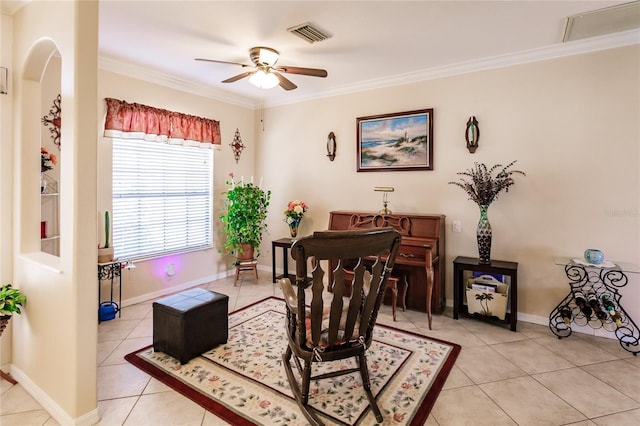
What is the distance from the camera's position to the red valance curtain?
3.46m

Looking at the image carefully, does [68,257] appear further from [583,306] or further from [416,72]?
[583,306]

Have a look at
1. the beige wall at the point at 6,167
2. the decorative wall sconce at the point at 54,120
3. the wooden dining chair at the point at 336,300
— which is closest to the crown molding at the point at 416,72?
the decorative wall sconce at the point at 54,120

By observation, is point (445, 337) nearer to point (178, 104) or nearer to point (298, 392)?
point (298, 392)

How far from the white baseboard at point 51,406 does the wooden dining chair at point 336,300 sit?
3.73ft

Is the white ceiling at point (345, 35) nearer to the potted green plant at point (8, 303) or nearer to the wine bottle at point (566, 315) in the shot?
the potted green plant at point (8, 303)

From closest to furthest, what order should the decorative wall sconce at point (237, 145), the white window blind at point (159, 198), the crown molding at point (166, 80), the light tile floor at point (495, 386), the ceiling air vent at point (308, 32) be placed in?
the light tile floor at point (495, 386)
the ceiling air vent at point (308, 32)
the crown molding at point (166, 80)
the white window blind at point (159, 198)
the decorative wall sconce at point (237, 145)

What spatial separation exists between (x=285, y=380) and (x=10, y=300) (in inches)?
74.0

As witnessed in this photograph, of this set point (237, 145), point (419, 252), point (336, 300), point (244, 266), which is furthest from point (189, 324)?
point (237, 145)

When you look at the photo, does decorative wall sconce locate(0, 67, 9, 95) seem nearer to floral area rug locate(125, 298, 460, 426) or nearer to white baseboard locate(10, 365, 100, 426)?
white baseboard locate(10, 365, 100, 426)

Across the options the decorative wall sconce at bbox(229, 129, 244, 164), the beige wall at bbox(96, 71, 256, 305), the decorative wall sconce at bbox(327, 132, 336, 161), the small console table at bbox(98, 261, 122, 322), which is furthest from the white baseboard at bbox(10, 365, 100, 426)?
the decorative wall sconce at bbox(327, 132, 336, 161)

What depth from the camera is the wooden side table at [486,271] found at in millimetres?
3014

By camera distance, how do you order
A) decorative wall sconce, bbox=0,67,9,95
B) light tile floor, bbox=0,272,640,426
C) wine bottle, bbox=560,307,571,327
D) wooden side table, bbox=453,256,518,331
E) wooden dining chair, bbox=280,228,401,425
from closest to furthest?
wooden dining chair, bbox=280,228,401,425, light tile floor, bbox=0,272,640,426, decorative wall sconce, bbox=0,67,9,95, wine bottle, bbox=560,307,571,327, wooden side table, bbox=453,256,518,331

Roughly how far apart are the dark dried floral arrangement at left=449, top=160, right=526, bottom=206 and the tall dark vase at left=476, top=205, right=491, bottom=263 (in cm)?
12

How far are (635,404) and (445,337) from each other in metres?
1.25
